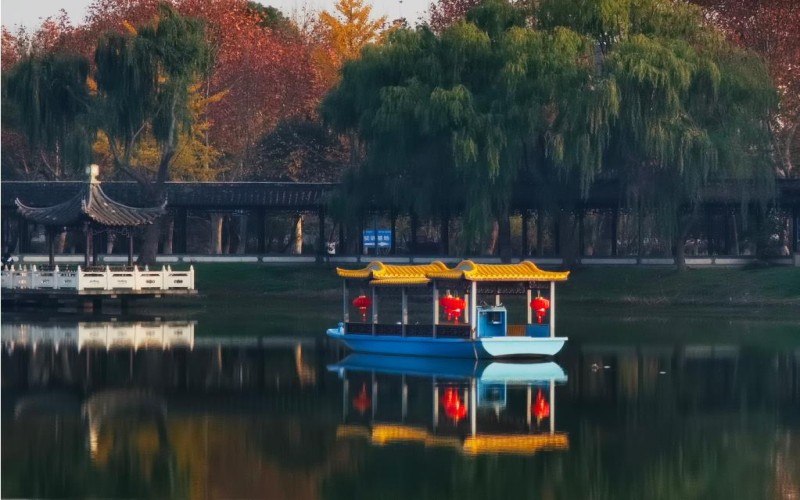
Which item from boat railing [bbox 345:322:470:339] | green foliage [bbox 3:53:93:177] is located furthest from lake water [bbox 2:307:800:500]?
green foliage [bbox 3:53:93:177]

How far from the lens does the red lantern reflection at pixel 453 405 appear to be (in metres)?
24.2

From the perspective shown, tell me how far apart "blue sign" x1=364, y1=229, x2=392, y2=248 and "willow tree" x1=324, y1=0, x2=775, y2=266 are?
514 centimetres

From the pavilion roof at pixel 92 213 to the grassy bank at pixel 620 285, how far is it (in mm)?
5042

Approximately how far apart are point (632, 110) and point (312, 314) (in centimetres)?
1203

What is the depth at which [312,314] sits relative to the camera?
4697 cm

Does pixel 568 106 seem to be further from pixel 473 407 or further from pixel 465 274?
pixel 473 407

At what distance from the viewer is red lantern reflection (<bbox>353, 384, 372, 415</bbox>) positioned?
2478cm

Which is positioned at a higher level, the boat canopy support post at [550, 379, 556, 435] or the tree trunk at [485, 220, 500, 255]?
the tree trunk at [485, 220, 500, 255]

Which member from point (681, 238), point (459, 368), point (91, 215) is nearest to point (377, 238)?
point (681, 238)

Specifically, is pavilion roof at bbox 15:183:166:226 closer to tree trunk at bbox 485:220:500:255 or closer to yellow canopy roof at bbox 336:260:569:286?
tree trunk at bbox 485:220:500:255

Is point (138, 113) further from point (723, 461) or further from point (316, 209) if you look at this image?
point (723, 461)

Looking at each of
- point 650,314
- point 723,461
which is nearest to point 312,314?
point 650,314

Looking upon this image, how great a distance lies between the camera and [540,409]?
24781mm

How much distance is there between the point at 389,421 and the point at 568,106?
89.2ft
